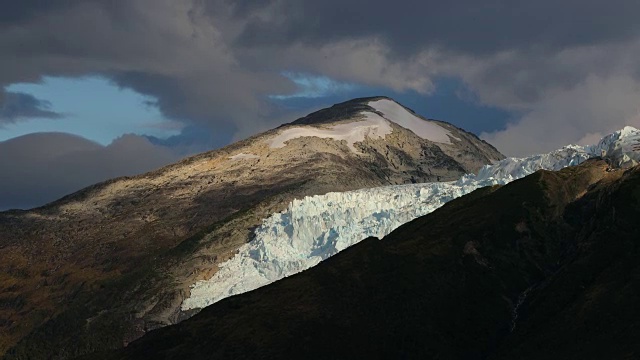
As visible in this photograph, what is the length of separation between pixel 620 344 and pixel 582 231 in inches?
2036

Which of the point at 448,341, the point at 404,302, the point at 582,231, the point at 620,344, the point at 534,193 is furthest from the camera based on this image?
the point at 534,193

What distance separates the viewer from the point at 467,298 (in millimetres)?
162125

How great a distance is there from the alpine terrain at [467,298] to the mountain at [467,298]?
0.29 metres

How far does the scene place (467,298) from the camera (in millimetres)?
162125

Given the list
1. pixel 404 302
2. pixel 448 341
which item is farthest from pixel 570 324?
pixel 404 302

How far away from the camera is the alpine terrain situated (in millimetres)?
142000

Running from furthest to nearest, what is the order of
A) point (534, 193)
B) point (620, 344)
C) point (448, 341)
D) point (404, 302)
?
1. point (534, 193)
2. point (404, 302)
3. point (448, 341)
4. point (620, 344)

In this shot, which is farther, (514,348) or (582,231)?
(582,231)

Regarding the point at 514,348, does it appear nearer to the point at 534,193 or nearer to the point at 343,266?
the point at 343,266

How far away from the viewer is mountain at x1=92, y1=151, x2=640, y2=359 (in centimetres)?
14200

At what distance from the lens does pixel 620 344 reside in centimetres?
12506

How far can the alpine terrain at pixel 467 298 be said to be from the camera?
142 meters

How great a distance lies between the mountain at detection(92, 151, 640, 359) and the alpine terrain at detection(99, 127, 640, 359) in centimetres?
29

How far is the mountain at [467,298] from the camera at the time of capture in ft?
466
